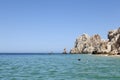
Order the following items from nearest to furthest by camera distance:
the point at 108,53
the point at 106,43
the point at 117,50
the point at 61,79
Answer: the point at 61,79 < the point at 117,50 < the point at 108,53 < the point at 106,43

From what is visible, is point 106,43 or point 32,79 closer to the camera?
point 32,79

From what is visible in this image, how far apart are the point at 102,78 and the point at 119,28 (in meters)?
Answer: 144

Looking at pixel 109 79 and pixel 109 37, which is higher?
pixel 109 37

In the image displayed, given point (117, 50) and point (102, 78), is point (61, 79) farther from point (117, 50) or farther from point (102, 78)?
point (117, 50)

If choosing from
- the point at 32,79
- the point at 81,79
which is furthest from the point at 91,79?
the point at 32,79

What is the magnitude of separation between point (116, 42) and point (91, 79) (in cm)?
13533

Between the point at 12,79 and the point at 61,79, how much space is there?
645cm

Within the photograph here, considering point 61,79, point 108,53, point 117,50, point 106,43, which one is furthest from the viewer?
point 106,43

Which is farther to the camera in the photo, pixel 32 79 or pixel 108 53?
pixel 108 53

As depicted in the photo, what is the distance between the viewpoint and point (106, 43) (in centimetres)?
19312

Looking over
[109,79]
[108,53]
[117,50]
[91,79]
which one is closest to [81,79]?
[91,79]

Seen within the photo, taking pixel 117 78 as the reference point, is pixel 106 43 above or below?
above

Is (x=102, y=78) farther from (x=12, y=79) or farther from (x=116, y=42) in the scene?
(x=116, y=42)

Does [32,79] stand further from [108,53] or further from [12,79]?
[108,53]
